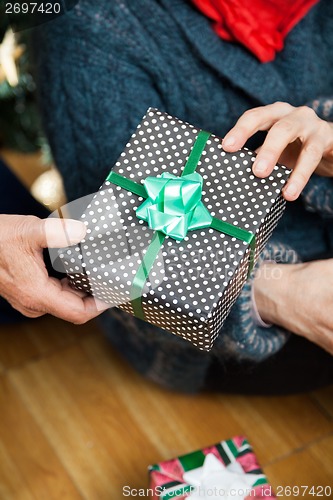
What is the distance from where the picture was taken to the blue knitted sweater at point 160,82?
96 centimetres

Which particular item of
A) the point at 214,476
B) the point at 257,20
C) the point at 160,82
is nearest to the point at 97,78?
the point at 160,82

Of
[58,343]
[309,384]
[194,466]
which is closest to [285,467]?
[309,384]

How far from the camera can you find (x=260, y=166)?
0.74 meters

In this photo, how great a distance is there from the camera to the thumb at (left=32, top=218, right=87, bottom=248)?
73cm

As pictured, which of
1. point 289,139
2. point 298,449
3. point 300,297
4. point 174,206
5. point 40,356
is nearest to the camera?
point 174,206

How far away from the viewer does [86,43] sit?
960 millimetres

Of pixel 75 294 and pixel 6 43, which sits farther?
pixel 6 43

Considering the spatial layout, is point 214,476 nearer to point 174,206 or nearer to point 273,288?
point 273,288

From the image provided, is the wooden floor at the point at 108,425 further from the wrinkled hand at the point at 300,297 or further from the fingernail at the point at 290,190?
the fingernail at the point at 290,190

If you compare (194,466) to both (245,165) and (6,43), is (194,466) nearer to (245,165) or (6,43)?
(245,165)

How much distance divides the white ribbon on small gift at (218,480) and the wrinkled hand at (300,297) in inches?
8.5

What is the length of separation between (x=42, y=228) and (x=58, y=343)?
607 millimetres

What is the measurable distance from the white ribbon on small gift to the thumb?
37 centimetres

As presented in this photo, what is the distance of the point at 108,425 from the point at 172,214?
0.60 m
